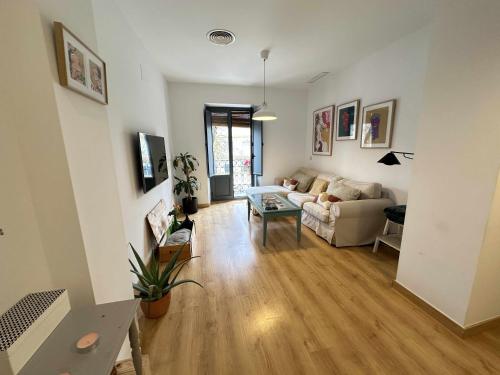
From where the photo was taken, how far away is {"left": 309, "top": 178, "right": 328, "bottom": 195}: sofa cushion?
380 centimetres

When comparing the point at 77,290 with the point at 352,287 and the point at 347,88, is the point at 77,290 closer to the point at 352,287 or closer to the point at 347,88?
the point at 352,287

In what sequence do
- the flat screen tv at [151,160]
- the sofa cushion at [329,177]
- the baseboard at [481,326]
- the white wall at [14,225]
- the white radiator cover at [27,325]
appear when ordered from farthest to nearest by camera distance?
1. the sofa cushion at [329,177]
2. the flat screen tv at [151,160]
3. the baseboard at [481,326]
4. the white wall at [14,225]
5. the white radiator cover at [27,325]

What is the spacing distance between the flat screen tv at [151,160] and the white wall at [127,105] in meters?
0.07

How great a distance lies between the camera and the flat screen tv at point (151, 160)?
7.22ft

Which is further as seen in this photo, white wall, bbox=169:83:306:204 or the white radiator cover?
white wall, bbox=169:83:306:204

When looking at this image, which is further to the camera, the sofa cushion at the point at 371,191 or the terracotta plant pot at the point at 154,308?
the sofa cushion at the point at 371,191

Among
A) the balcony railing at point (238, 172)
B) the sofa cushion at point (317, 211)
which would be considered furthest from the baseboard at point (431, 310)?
the balcony railing at point (238, 172)

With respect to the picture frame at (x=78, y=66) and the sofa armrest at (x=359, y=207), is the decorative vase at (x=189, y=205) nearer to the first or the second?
the sofa armrest at (x=359, y=207)

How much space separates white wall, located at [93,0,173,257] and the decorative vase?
1391mm

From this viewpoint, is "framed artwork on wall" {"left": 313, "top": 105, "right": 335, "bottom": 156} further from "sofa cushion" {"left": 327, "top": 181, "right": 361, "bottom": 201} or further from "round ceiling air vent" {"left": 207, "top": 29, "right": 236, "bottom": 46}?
"round ceiling air vent" {"left": 207, "top": 29, "right": 236, "bottom": 46}

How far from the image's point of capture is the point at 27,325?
2.08 feet

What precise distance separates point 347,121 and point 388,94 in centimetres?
81

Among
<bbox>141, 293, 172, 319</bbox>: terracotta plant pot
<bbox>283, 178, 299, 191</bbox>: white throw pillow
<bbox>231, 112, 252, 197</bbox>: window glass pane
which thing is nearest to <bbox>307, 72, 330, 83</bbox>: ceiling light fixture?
<bbox>231, 112, 252, 197</bbox>: window glass pane

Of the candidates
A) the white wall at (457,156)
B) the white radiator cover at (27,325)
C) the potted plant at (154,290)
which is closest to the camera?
the white radiator cover at (27,325)
